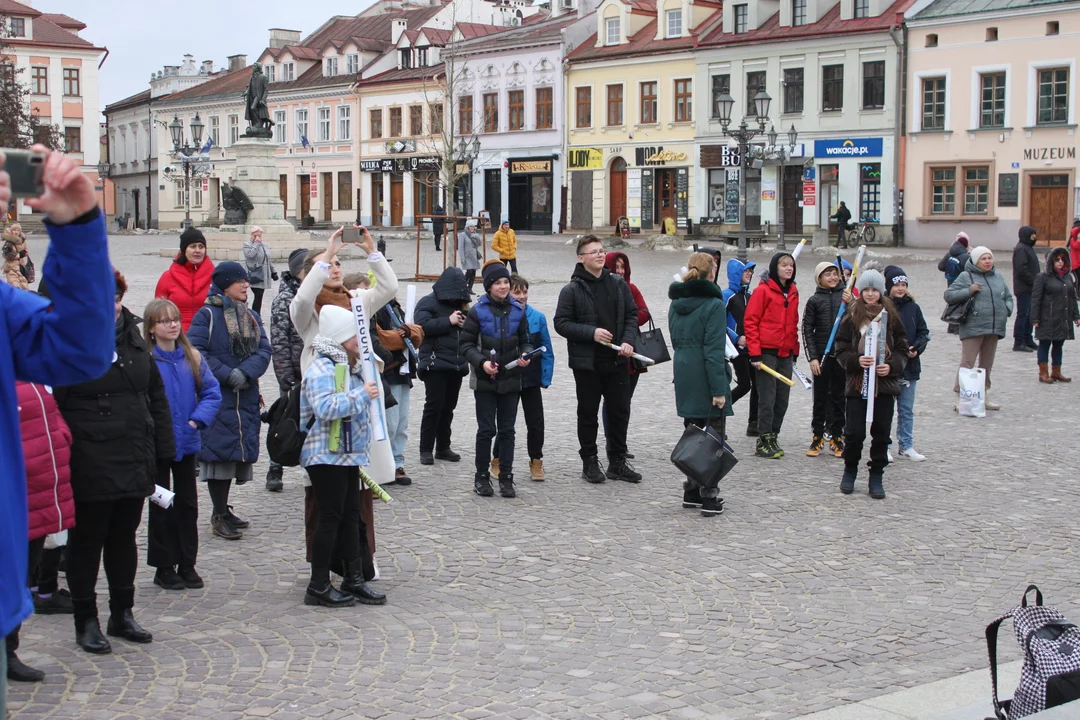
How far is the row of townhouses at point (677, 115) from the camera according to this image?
43312 millimetres

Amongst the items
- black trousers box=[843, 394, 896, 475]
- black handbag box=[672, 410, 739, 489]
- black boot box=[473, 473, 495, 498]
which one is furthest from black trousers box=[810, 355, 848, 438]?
black boot box=[473, 473, 495, 498]

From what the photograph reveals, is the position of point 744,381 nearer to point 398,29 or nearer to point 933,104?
point 933,104

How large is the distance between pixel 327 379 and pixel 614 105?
50.8 meters

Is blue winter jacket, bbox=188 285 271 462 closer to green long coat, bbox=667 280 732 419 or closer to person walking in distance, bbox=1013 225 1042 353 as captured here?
green long coat, bbox=667 280 732 419

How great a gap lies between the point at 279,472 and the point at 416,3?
67223 mm

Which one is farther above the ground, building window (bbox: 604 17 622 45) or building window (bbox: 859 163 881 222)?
building window (bbox: 604 17 622 45)

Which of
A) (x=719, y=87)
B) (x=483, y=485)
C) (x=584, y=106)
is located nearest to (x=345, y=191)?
(x=584, y=106)

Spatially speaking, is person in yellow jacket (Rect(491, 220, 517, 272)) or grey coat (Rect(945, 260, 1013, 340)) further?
person in yellow jacket (Rect(491, 220, 517, 272))

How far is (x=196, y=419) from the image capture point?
679 cm

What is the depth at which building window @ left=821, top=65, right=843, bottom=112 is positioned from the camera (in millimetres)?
48031

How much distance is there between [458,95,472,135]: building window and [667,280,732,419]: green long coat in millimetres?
53794

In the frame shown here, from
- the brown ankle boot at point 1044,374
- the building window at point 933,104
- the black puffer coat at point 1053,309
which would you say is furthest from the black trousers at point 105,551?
the building window at point 933,104

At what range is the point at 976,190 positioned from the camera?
4469cm

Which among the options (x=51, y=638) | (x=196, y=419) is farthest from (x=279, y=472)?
(x=51, y=638)
